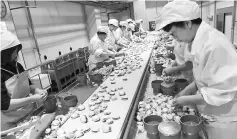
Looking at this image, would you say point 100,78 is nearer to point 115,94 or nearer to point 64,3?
point 115,94

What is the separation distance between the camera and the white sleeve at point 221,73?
958mm

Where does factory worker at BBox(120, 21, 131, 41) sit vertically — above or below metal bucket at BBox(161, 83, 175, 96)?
above

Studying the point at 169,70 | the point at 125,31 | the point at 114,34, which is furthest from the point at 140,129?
the point at 125,31

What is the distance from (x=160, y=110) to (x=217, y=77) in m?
0.48

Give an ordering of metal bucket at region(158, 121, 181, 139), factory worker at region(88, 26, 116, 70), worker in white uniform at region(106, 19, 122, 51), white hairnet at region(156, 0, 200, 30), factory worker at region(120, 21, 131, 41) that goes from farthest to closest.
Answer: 1. factory worker at region(120, 21, 131, 41)
2. worker in white uniform at region(106, 19, 122, 51)
3. factory worker at region(88, 26, 116, 70)
4. white hairnet at region(156, 0, 200, 30)
5. metal bucket at region(158, 121, 181, 139)

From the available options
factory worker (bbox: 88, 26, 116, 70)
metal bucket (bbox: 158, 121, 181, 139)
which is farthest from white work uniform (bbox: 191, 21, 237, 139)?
factory worker (bbox: 88, 26, 116, 70)

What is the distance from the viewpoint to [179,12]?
3.38 feet

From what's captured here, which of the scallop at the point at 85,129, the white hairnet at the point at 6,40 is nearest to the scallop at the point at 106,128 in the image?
the scallop at the point at 85,129

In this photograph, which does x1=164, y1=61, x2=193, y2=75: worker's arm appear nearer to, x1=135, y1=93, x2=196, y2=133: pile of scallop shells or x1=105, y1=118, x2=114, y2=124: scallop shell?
x1=135, y1=93, x2=196, y2=133: pile of scallop shells

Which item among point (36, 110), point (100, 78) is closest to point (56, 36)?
point (100, 78)

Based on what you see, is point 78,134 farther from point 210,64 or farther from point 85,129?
point 210,64

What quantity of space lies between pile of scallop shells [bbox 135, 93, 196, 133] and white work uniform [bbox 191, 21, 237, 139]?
166 mm

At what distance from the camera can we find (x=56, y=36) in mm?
4633

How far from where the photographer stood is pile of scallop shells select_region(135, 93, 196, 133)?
1195 millimetres
